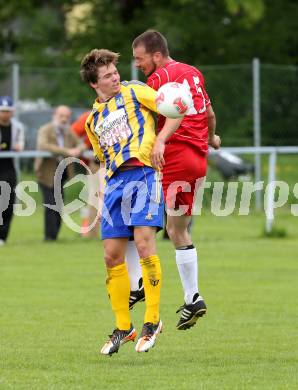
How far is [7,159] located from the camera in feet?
52.7

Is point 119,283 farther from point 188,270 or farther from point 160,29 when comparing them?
point 160,29

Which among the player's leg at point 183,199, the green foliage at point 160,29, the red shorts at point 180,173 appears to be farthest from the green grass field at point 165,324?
the green foliage at point 160,29

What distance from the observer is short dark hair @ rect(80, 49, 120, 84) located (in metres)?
7.46

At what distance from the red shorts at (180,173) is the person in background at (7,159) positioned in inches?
296

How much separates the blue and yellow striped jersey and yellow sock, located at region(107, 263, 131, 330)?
603 millimetres

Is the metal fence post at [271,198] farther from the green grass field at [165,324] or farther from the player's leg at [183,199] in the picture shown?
the player's leg at [183,199]

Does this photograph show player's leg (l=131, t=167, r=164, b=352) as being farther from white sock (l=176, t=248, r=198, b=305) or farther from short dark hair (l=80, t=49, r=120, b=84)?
white sock (l=176, t=248, r=198, b=305)

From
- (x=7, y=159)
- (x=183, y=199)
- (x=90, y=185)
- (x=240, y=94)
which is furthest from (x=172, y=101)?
(x=240, y=94)

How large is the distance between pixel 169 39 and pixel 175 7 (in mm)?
1814

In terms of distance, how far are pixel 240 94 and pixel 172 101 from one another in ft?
47.5

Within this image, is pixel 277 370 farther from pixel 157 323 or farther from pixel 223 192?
pixel 223 192

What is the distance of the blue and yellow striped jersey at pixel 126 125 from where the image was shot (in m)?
7.48

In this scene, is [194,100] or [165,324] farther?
[165,324]

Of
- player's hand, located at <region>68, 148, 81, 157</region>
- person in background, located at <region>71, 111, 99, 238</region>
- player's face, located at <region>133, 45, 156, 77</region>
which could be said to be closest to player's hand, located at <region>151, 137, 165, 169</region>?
player's face, located at <region>133, 45, 156, 77</region>
